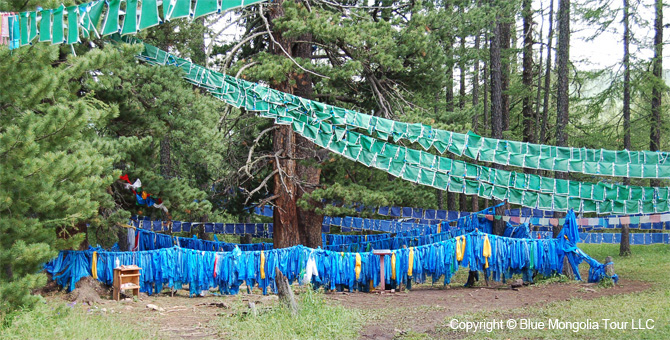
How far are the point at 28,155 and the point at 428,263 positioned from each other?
907cm

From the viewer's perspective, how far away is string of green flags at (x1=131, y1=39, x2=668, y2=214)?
41.9 ft

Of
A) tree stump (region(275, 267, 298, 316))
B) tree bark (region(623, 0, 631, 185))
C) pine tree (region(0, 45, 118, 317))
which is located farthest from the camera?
tree bark (region(623, 0, 631, 185))

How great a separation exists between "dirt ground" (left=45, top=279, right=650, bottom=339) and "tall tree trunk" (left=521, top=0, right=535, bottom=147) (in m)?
10.1

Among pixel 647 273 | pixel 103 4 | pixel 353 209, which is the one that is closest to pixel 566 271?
pixel 647 273

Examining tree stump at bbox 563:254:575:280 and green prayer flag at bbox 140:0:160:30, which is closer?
green prayer flag at bbox 140:0:160:30

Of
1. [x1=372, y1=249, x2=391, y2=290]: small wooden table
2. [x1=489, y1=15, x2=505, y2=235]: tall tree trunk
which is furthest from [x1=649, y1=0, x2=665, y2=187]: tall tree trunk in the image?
[x1=372, y1=249, x2=391, y2=290]: small wooden table

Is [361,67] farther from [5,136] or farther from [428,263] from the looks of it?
[5,136]

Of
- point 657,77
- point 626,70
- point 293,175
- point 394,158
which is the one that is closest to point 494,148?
point 394,158

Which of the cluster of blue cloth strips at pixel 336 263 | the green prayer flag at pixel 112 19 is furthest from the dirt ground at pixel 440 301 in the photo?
the green prayer flag at pixel 112 19

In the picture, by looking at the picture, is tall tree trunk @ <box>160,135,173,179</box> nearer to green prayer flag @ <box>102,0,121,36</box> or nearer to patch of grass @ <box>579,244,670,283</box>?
green prayer flag @ <box>102,0,121,36</box>

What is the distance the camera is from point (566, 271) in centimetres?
1434

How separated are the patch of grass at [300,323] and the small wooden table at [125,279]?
374 cm

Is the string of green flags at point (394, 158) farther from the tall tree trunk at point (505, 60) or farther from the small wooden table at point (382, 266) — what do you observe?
the tall tree trunk at point (505, 60)
